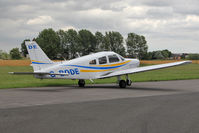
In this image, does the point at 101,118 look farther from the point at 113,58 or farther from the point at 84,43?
the point at 84,43

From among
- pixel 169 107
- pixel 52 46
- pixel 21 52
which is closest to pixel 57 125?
pixel 169 107

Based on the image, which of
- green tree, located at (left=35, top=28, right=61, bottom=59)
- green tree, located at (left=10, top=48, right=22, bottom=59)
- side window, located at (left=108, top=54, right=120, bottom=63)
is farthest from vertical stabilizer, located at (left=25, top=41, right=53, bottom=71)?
green tree, located at (left=10, top=48, right=22, bottom=59)

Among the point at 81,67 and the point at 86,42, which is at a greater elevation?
the point at 86,42

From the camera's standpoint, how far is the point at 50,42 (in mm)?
110500

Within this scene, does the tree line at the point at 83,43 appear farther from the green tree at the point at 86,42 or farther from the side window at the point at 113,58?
the side window at the point at 113,58

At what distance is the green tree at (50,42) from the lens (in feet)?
352

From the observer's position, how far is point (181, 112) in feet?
32.8

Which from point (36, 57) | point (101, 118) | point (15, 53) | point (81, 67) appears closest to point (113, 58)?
point (81, 67)

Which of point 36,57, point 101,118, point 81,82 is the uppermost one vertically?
point 36,57

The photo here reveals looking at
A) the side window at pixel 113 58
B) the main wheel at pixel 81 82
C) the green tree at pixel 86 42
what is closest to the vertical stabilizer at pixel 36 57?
the main wheel at pixel 81 82

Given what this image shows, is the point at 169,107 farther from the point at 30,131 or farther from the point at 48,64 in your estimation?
the point at 48,64

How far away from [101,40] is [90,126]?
10459 centimetres

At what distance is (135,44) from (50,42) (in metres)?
31.1

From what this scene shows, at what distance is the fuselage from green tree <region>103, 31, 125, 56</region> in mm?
86558
